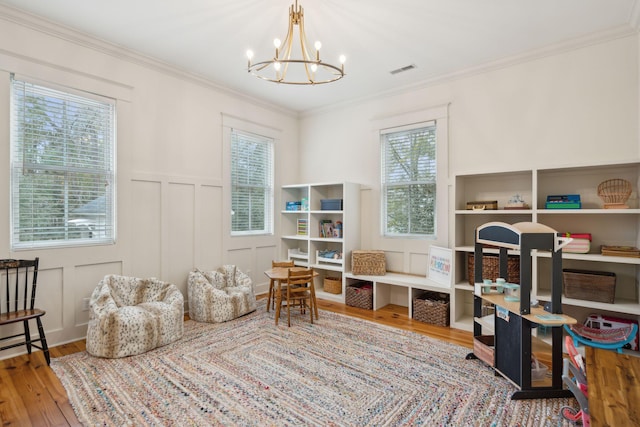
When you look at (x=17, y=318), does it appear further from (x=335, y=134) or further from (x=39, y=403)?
(x=335, y=134)

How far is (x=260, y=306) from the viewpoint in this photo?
14.9 feet

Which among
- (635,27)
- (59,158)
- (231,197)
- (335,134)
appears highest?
(635,27)

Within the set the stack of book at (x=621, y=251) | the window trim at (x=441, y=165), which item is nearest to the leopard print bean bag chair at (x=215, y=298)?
the window trim at (x=441, y=165)

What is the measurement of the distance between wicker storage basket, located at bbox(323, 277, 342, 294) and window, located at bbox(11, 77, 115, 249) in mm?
2895

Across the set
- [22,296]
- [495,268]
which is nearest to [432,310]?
[495,268]

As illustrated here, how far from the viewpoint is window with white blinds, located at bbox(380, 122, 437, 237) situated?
447cm

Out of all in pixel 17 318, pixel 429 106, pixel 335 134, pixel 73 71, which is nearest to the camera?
pixel 17 318

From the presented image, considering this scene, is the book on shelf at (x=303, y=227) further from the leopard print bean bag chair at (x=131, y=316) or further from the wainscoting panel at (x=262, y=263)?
the leopard print bean bag chair at (x=131, y=316)

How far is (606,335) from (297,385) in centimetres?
284

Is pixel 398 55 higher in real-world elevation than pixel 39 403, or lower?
higher

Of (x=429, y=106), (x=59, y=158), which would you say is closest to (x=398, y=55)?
(x=429, y=106)

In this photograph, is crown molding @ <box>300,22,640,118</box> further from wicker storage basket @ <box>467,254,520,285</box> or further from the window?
the window

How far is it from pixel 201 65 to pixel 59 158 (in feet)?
6.11

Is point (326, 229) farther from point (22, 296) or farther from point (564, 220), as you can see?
point (22, 296)
